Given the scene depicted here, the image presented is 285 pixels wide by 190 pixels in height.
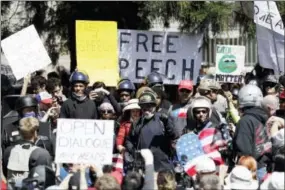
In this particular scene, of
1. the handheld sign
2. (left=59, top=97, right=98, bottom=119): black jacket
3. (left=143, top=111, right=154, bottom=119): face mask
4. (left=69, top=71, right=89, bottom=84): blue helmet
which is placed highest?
(left=69, top=71, right=89, bottom=84): blue helmet

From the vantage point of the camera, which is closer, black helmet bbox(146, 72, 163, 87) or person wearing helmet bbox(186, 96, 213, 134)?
person wearing helmet bbox(186, 96, 213, 134)

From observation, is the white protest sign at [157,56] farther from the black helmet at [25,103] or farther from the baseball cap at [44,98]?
the black helmet at [25,103]

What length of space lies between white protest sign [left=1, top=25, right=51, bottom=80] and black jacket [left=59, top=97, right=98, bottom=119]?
1.35 metres

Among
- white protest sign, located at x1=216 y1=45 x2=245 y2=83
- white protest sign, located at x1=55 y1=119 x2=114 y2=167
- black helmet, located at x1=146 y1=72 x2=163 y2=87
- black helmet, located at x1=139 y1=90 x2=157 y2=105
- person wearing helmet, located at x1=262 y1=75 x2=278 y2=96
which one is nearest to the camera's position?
white protest sign, located at x1=55 y1=119 x2=114 y2=167

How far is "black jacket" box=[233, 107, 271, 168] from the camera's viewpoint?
415 inches

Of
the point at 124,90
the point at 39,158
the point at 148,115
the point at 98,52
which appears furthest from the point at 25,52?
the point at 39,158

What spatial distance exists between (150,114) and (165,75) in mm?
4036

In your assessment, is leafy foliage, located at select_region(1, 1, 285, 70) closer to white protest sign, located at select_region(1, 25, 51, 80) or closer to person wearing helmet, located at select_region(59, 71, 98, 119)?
white protest sign, located at select_region(1, 25, 51, 80)

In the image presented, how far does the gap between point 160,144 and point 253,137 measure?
122cm

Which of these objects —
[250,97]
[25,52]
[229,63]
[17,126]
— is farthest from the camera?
[229,63]

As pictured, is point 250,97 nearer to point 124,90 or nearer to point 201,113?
point 201,113

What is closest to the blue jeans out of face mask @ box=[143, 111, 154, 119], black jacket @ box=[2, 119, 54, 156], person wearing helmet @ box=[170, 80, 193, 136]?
person wearing helmet @ box=[170, 80, 193, 136]

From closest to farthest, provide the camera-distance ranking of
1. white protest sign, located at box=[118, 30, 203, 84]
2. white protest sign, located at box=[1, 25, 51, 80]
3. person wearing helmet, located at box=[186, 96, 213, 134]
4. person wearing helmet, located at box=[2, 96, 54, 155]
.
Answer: person wearing helmet, located at box=[186, 96, 213, 134], person wearing helmet, located at box=[2, 96, 54, 155], white protest sign, located at box=[1, 25, 51, 80], white protest sign, located at box=[118, 30, 203, 84]

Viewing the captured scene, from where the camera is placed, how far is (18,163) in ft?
34.8
